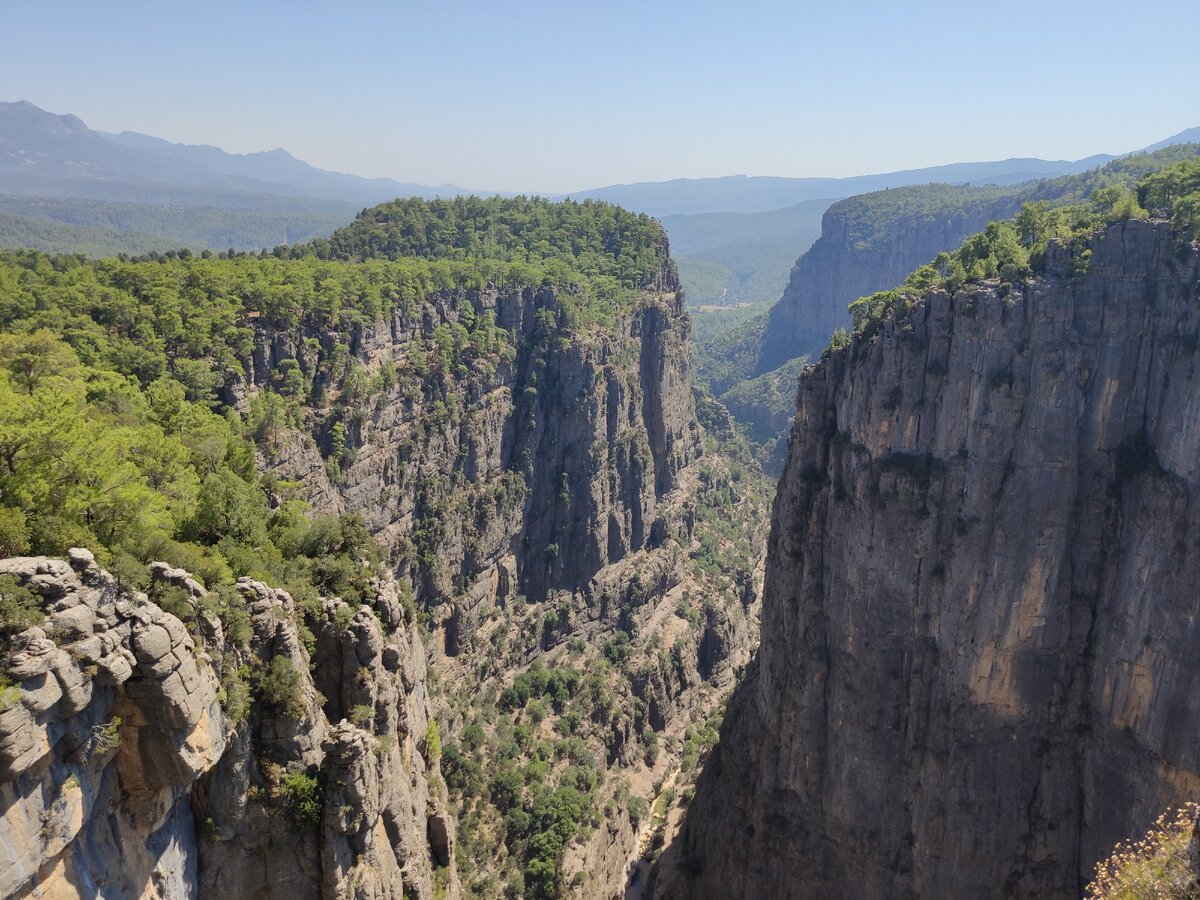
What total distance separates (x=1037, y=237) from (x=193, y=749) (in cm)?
4410

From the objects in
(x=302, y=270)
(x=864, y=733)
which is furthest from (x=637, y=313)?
(x=864, y=733)

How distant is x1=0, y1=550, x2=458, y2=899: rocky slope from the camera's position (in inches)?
571

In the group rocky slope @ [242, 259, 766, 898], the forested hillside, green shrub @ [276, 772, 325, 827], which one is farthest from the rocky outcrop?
rocky slope @ [242, 259, 766, 898]

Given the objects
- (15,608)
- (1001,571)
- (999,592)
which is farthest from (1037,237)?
(15,608)

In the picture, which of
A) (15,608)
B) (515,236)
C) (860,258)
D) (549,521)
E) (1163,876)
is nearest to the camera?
(15,608)

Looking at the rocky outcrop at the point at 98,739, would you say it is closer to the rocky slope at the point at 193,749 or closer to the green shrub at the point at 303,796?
the rocky slope at the point at 193,749

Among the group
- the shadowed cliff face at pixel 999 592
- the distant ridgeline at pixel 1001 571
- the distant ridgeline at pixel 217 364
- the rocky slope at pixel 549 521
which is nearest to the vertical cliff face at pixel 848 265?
the distant ridgeline at pixel 217 364

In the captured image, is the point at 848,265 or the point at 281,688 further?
the point at 848,265

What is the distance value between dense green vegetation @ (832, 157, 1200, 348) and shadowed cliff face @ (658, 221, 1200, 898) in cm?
100

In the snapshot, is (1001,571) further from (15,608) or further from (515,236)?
(515,236)

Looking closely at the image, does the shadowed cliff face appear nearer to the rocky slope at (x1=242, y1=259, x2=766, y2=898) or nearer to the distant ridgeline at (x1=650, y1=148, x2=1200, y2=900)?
the distant ridgeline at (x1=650, y1=148, x2=1200, y2=900)

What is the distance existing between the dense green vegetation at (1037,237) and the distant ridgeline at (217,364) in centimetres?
3086

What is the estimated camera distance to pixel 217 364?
48.4 metres

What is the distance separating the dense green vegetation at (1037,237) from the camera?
126 feet
